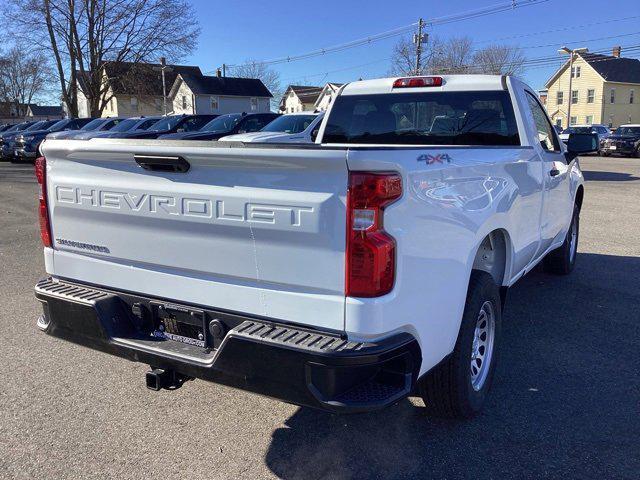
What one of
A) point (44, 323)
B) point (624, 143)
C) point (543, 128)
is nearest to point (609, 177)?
point (624, 143)

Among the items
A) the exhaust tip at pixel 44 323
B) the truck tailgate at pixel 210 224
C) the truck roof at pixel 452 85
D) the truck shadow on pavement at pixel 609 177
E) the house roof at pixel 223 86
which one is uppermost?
the house roof at pixel 223 86

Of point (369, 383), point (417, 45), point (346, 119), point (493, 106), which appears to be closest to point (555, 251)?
point (493, 106)

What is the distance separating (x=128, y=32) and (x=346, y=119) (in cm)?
3588

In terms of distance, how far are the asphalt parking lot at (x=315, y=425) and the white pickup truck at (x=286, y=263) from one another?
0.29 m

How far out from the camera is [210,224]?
2.59 meters

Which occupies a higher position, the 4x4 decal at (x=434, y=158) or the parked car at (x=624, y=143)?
the 4x4 decal at (x=434, y=158)

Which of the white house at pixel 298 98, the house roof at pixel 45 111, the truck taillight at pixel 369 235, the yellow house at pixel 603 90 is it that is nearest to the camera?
the truck taillight at pixel 369 235

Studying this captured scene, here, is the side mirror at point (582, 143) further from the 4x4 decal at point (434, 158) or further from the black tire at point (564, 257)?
the 4x4 decal at point (434, 158)

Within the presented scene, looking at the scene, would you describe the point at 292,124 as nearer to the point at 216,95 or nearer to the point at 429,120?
the point at 429,120

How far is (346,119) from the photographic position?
514 centimetres

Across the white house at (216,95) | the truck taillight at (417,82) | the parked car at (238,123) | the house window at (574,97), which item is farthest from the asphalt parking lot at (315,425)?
the house window at (574,97)

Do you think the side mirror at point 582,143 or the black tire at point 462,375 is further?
the side mirror at point 582,143

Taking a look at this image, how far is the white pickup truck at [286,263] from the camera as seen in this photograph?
7.50ft

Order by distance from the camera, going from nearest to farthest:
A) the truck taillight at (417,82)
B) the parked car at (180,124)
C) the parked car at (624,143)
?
the truck taillight at (417,82) < the parked car at (180,124) < the parked car at (624,143)
